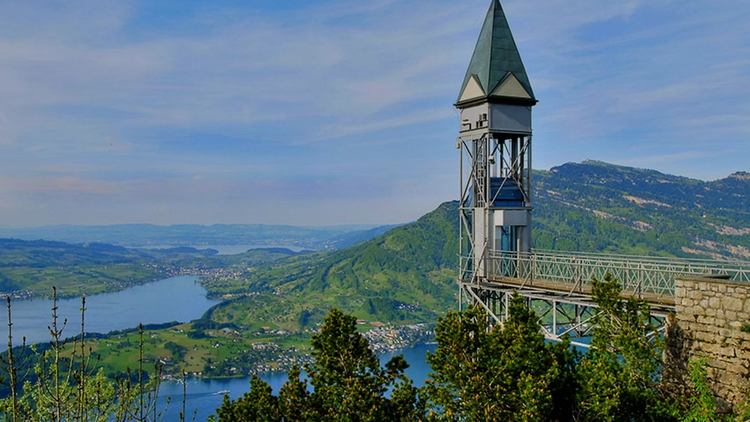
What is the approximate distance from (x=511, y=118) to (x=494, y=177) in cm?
238

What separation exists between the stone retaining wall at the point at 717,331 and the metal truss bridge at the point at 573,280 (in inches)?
72.9

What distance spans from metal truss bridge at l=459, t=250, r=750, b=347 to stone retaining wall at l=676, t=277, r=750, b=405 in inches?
72.9

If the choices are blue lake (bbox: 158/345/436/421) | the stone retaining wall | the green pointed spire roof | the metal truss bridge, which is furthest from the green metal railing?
blue lake (bbox: 158/345/436/421)

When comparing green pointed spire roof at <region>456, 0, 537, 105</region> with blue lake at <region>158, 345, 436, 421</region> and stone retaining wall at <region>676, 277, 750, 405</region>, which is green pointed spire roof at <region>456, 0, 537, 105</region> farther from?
blue lake at <region>158, 345, 436, 421</region>

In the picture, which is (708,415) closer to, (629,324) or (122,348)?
(629,324)

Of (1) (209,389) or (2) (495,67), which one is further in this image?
(1) (209,389)

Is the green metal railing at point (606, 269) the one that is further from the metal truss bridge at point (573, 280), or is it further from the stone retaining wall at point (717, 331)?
the stone retaining wall at point (717, 331)

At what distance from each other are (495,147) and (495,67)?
10.0 ft

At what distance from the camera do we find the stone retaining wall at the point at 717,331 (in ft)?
32.9

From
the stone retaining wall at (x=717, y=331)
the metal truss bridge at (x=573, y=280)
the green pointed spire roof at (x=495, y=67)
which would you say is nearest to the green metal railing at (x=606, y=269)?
the metal truss bridge at (x=573, y=280)

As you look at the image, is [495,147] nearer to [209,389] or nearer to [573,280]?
[573,280]

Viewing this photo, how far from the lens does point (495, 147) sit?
23.1 m

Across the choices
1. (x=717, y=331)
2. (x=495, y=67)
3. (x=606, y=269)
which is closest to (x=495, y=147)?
(x=495, y=67)

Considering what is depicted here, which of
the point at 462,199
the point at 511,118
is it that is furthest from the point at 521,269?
the point at 511,118
